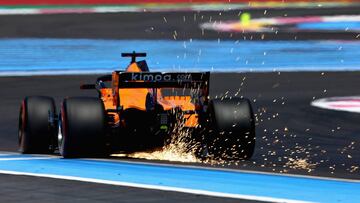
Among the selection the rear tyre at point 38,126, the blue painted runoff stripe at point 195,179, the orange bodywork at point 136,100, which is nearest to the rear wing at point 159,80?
the orange bodywork at point 136,100

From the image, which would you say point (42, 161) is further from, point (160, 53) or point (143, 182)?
point (160, 53)

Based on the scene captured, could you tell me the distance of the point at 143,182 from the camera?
11500mm

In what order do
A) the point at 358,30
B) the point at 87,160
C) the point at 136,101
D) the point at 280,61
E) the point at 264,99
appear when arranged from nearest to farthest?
the point at 87,160
the point at 136,101
the point at 264,99
the point at 280,61
the point at 358,30

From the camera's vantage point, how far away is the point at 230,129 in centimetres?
1355

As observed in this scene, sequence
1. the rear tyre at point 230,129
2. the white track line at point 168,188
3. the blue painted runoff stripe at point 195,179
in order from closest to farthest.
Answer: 1. the white track line at point 168,188
2. the blue painted runoff stripe at point 195,179
3. the rear tyre at point 230,129

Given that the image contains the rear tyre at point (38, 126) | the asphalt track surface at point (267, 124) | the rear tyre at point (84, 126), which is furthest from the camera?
the rear tyre at point (38, 126)

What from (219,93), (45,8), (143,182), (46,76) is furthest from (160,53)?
(143,182)

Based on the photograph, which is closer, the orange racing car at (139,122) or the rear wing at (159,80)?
the orange racing car at (139,122)

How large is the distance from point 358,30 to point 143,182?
3032 cm

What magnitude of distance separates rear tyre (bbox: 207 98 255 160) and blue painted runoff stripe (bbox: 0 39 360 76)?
14.3 metres

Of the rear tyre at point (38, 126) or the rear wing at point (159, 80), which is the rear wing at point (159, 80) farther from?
the rear tyre at point (38, 126)

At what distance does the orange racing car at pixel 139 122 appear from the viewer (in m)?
13.2

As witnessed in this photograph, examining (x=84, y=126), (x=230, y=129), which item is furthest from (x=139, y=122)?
(x=230, y=129)

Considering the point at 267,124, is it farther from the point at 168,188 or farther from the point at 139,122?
the point at 168,188
